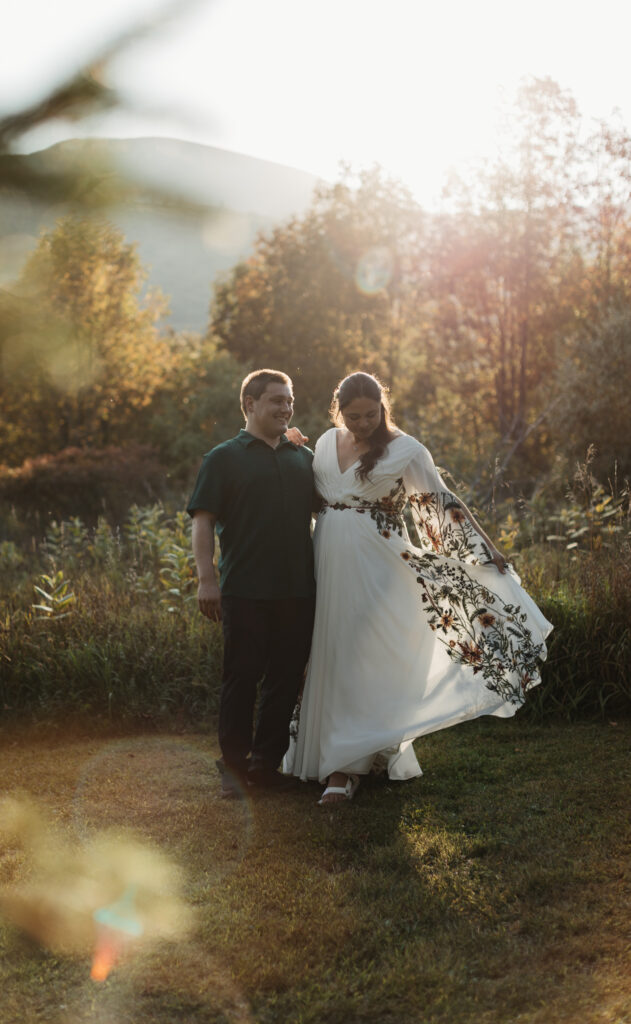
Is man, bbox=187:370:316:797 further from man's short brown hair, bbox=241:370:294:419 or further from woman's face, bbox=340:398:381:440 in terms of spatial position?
woman's face, bbox=340:398:381:440

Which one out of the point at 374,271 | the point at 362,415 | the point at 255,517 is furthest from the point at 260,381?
the point at 374,271

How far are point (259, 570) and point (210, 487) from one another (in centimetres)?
47

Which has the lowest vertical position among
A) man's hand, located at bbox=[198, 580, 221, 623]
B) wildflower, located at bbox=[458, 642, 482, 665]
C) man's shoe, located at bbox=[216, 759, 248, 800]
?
man's shoe, located at bbox=[216, 759, 248, 800]

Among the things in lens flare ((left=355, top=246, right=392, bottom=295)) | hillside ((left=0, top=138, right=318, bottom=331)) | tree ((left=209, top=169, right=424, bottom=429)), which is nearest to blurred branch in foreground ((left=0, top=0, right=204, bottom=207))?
hillside ((left=0, top=138, right=318, bottom=331))

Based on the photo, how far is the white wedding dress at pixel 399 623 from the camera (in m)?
4.41

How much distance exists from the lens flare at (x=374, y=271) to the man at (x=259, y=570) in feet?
62.5

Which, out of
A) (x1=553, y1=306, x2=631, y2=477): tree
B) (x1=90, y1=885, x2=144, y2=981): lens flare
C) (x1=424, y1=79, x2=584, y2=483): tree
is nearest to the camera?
(x1=90, y1=885, x2=144, y2=981): lens flare

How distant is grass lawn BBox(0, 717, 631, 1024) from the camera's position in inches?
105

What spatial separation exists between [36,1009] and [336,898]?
112 centimetres

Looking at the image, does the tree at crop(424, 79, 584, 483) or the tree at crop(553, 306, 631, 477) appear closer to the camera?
the tree at crop(553, 306, 631, 477)

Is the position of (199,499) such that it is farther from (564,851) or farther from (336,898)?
(564,851)

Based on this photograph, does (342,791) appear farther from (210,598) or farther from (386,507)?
(386,507)

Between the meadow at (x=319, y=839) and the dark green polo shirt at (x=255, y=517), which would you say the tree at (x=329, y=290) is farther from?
the dark green polo shirt at (x=255, y=517)

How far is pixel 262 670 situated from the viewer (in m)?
4.51
